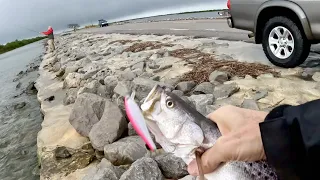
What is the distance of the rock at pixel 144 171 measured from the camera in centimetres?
391

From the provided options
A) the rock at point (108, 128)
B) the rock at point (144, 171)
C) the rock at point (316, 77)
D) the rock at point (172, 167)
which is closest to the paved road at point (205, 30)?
the rock at point (316, 77)

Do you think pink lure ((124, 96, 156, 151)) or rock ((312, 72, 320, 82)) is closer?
pink lure ((124, 96, 156, 151))

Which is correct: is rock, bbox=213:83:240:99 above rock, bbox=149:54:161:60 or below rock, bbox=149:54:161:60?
above

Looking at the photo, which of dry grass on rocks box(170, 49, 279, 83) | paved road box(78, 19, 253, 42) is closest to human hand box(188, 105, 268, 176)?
dry grass on rocks box(170, 49, 279, 83)

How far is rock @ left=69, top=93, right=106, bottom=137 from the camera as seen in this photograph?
6.38m

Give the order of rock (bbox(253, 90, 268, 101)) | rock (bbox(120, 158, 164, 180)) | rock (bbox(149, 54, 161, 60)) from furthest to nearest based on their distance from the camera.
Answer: rock (bbox(149, 54, 161, 60)) < rock (bbox(253, 90, 268, 101)) < rock (bbox(120, 158, 164, 180))

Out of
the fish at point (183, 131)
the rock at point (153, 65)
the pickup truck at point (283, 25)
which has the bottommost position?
the rock at point (153, 65)

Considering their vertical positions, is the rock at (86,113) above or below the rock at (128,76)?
above

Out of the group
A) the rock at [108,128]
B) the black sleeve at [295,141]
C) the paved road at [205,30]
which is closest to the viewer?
the black sleeve at [295,141]

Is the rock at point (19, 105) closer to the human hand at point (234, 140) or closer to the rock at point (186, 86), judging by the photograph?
the rock at point (186, 86)

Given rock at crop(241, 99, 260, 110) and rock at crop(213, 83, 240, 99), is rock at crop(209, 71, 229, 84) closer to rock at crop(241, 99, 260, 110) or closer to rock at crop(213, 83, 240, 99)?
rock at crop(213, 83, 240, 99)

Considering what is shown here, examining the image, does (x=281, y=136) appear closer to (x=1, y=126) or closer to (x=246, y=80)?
(x=246, y=80)

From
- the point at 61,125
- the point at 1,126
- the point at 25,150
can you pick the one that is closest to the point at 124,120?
the point at 61,125

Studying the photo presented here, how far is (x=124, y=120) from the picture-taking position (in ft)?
18.7
